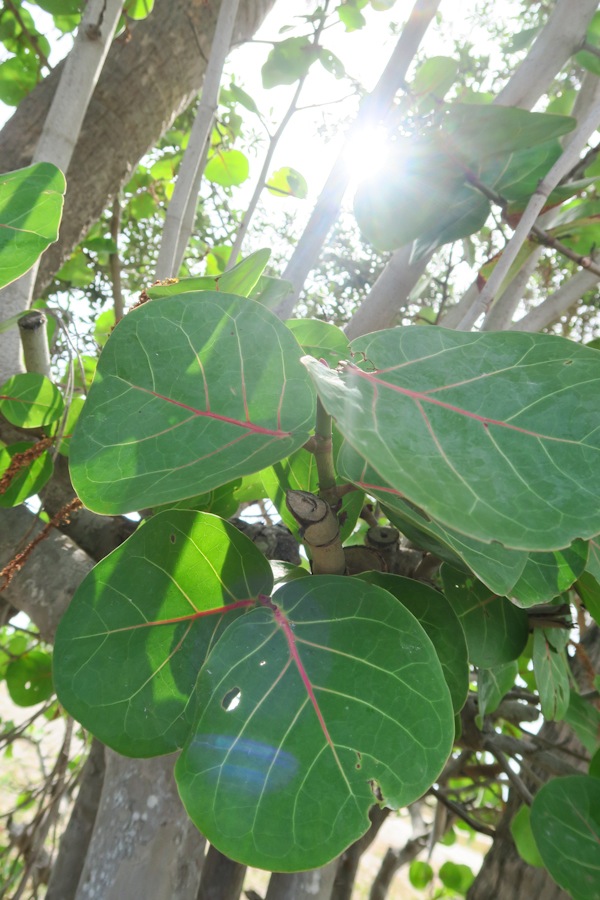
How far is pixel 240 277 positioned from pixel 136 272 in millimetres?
1855

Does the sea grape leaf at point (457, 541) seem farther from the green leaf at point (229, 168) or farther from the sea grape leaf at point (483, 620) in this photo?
the green leaf at point (229, 168)

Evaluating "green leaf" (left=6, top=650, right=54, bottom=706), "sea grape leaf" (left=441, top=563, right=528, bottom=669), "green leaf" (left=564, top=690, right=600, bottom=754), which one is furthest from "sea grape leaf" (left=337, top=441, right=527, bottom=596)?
"green leaf" (left=6, top=650, right=54, bottom=706)

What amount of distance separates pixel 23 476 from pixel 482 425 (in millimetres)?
507

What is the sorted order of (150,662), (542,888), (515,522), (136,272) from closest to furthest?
(515,522), (150,662), (542,888), (136,272)

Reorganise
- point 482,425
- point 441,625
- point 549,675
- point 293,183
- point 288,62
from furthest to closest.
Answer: point 293,183 < point 288,62 < point 549,675 < point 441,625 < point 482,425

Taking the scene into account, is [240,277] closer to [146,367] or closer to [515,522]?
[146,367]

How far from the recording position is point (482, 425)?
0.30m

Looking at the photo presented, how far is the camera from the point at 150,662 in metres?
0.38

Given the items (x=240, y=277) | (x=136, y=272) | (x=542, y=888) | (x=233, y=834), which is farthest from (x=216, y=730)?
(x=136, y=272)

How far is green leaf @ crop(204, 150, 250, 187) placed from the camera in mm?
1131

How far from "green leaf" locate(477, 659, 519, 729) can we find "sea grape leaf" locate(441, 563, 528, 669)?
0.08 ft

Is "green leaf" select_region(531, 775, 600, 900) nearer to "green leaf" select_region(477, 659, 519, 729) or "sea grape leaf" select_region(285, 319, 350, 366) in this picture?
"green leaf" select_region(477, 659, 519, 729)

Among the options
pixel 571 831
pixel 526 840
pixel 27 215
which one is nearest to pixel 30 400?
pixel 27 215

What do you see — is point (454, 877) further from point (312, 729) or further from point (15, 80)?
point (15, 80)
